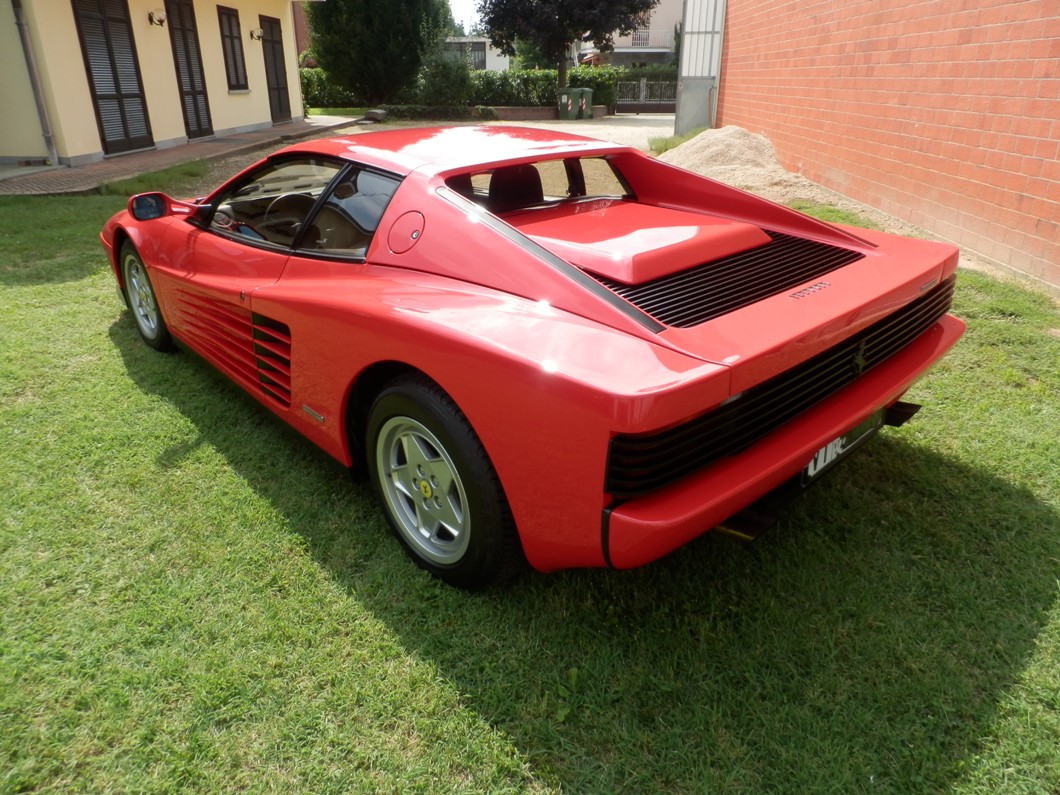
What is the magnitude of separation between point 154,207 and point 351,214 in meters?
1.71

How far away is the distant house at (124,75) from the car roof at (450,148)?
31.8ft

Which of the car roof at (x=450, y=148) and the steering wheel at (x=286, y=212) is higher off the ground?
the car roof at (x=450, y=148)

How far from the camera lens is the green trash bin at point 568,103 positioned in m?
28.5

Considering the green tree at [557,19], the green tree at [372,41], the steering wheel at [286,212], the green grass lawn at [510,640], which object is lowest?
the green grass lawn at [510,640]

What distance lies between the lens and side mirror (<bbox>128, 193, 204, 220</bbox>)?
3744 mm

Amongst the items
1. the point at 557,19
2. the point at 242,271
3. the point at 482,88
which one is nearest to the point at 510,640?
the point at 242,271

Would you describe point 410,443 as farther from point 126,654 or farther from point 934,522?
point 934,522

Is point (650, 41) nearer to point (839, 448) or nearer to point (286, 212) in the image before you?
point (286, 212)

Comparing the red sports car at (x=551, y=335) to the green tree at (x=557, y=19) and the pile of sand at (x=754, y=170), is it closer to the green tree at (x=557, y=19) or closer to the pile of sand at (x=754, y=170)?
the pile of sand at (x=754, y=170)

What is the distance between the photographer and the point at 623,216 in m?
2.82

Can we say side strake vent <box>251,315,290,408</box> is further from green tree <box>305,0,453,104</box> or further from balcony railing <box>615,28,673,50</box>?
balcony railing <box>615,28,673,50</box>

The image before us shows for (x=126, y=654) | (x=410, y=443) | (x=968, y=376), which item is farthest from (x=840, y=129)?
(x=126, y=654)

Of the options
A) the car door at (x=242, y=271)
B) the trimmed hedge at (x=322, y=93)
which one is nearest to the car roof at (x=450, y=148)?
the car door at (x=242, y=271)

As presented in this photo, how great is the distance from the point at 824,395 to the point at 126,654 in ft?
7.20
